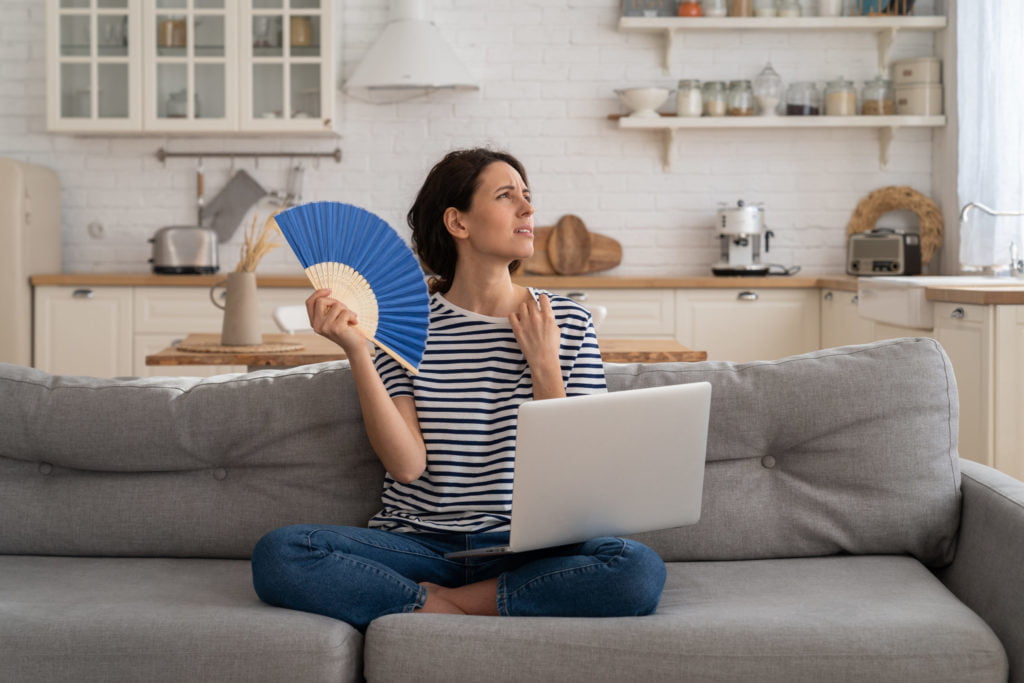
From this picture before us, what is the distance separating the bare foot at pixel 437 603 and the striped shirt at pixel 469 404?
0.11 meters

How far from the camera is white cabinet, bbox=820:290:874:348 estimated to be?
171 inches

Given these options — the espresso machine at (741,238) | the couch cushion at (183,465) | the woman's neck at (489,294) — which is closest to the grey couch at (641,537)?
the couch cushion at (183,465)

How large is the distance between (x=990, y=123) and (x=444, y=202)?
3.45 m

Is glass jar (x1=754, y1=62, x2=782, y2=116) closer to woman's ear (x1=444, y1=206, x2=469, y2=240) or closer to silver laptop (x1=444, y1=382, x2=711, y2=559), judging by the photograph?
woman's ear (x1=444, y1=206, x2=469, y2=240)

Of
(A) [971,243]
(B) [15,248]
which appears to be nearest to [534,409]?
(A) [971,243]

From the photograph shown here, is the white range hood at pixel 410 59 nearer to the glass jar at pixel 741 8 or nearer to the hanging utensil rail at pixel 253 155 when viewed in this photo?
the hanging utensil rail at pixel 253 155

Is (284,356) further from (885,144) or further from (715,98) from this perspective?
(885,144)

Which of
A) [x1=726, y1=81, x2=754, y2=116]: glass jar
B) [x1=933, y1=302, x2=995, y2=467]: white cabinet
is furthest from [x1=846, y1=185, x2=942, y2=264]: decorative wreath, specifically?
[x1=933, y1=302, x2=995, y2=467]: white cabinet

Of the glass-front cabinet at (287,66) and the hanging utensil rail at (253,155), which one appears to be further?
the hanging utensil rail at (253,155)

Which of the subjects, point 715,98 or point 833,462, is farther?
point 715,98

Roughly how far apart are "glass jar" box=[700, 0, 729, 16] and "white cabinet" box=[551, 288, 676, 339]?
1.39m

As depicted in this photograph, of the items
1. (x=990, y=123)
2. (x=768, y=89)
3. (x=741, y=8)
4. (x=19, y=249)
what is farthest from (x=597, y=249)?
(x=19, y=249)

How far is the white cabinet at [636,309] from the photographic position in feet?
16.1

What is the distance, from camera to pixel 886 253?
16.3 feet
